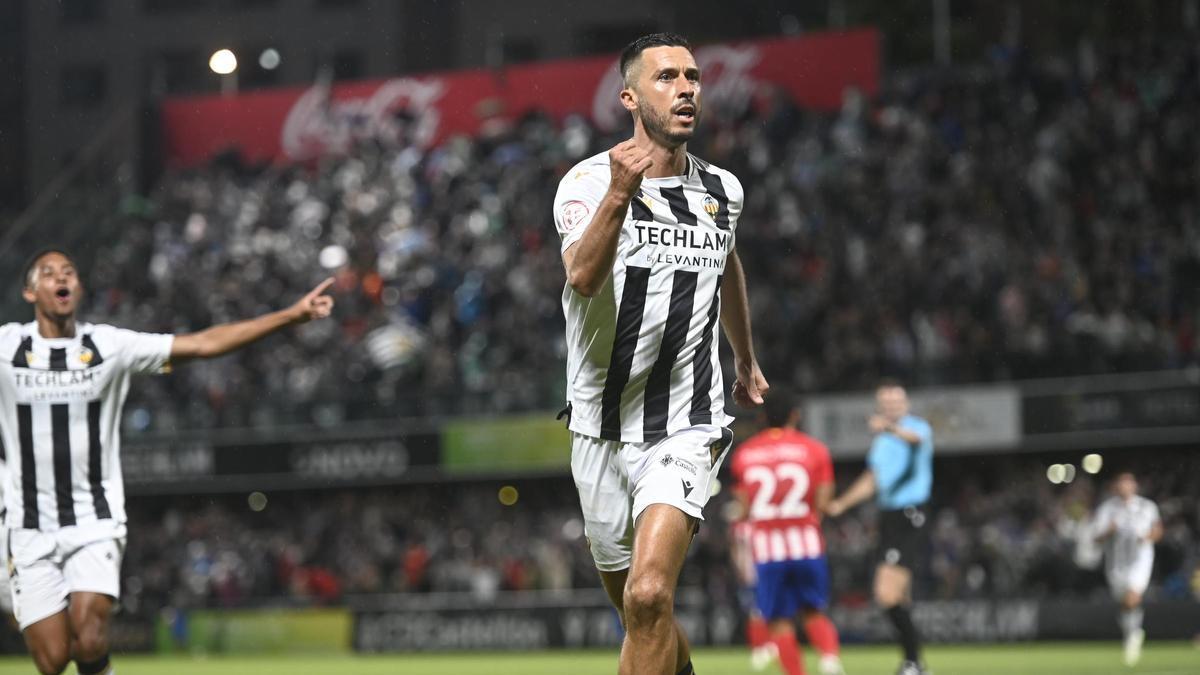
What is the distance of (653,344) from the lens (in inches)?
255

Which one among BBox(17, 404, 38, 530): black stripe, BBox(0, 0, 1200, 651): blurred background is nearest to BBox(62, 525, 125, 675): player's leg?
BBox(17, 404, 38, 530): black stripe

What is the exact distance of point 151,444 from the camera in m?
29.0

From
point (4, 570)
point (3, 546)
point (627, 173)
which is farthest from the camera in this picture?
point (4, 570)

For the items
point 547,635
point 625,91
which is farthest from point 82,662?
point 547,635

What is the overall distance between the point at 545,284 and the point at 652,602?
21.6 meters

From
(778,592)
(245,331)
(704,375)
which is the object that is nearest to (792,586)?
(778,592)

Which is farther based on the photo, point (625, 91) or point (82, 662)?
point (82, 662)

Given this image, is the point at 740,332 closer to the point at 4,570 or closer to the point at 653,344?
the point at 653,344

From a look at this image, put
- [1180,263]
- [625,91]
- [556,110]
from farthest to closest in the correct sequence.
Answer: [556,110] → [1180,263] → [625,91]

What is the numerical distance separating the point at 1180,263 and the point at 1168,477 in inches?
125

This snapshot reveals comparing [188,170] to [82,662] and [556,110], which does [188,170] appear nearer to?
[556,110]

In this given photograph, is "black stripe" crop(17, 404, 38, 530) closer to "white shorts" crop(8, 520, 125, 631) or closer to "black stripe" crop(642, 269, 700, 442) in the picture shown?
"white shorts" crop(8, 520, 125, 631)

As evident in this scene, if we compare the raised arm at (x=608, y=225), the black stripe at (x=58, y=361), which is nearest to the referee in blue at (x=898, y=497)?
the black stripe at (x=58, y=361)

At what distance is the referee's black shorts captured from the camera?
12164 mm
